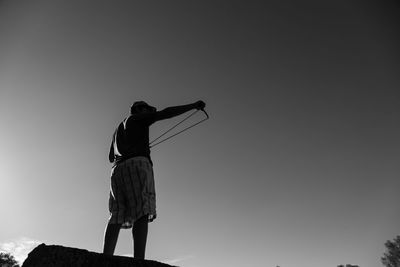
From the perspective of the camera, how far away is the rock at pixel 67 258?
155 cm

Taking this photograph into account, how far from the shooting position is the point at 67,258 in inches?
62.9

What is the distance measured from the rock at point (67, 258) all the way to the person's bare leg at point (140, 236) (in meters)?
0.86

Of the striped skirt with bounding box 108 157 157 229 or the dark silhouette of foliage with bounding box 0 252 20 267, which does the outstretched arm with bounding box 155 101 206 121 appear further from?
the dark silhouette of foliage with bounding box 0 252 20 267

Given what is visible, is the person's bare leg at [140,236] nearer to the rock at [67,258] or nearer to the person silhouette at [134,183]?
the person silhouette at [134,183]

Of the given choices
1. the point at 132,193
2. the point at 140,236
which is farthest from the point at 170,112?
the point at 140,236

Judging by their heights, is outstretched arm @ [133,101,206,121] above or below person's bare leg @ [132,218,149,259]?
above

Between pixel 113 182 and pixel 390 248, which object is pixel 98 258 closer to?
pixel 113 182

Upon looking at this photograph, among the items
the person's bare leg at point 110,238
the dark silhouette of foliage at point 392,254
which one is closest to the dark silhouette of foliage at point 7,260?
the person's bare leg at point 110,238

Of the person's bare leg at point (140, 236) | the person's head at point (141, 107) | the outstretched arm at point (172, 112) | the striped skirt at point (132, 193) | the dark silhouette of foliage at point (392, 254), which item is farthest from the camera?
the dark silhouette of foliage at point (392, 254)

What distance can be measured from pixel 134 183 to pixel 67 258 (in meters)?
1.42

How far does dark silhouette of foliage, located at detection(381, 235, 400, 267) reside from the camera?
53.8 metres

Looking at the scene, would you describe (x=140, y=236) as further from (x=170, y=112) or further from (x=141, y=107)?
(x=141, y=107)

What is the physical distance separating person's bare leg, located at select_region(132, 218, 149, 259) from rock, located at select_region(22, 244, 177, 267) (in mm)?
862

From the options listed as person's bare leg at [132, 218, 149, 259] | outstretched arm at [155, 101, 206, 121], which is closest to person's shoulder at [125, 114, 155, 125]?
outstretched arm at [155, 101, 206, 121]
